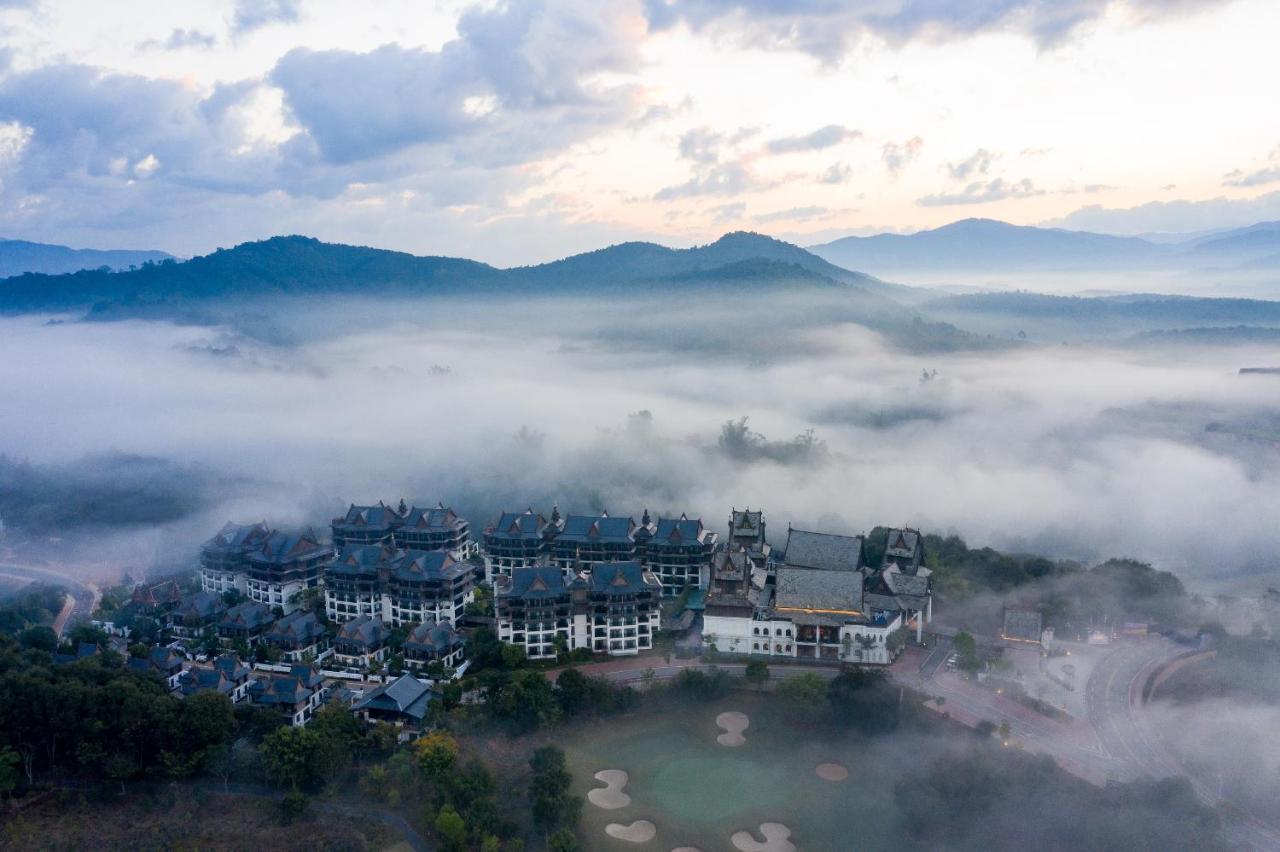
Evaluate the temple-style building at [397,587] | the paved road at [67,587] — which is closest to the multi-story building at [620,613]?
the temple-style building at [397,587]

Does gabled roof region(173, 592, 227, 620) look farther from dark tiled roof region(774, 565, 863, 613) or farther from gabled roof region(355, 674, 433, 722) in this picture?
dark tiled roof region(774, 565, 863, 613)

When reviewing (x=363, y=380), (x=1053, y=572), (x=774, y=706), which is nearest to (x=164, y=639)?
(x=774, y=706)

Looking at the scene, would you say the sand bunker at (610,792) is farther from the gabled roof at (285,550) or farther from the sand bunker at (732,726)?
the gabled roof at (285,550)

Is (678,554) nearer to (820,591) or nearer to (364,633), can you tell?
(820,591)

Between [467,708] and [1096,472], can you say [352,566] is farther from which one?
[1096,472]

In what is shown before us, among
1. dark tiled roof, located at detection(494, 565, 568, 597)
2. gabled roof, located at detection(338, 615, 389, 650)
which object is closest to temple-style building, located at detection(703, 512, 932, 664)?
dark tiled roof, located at detection(494, 565, 568, 597)
